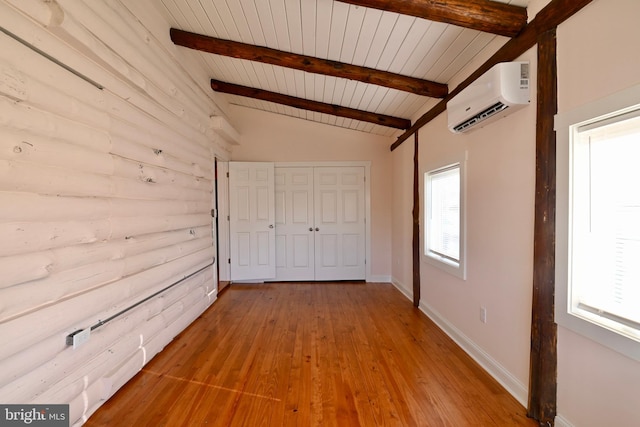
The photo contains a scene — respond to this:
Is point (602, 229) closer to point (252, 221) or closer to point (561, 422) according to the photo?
point (561, 422)

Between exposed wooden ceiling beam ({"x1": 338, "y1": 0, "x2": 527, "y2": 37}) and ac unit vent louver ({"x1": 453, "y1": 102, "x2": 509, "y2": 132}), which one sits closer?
exposed wooden ceiling beam ({"x1": 338, "y1": 0, "x2": 527, "y2": 37})

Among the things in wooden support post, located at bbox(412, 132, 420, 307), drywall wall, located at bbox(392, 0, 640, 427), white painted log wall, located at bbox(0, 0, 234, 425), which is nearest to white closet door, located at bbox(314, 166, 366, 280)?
wooden support post, located at bbox(412, 132, 420, 307)

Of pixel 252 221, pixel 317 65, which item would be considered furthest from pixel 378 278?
pixel 317 65

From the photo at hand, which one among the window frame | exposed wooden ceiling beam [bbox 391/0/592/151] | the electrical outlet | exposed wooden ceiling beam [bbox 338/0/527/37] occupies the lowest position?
the electrical outlet

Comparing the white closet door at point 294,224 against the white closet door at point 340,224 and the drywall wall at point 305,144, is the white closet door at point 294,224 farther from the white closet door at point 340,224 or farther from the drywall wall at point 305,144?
the drywall wall at point 305,144

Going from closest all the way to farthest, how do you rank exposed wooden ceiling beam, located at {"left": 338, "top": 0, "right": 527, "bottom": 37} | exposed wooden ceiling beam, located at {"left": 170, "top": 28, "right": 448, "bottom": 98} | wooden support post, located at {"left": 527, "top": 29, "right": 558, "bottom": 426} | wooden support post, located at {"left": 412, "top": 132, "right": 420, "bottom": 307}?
wooden support post, located at {"left": 527, "top": 29, "right": 558, "bottom": 426}, exposed wooden ceiling beam, located at {"left": 338, "top": 0, "right": 527, "bottom": 37}, exposed wooden ceiling beam, located at {"left": 170, "top": 28, "right": 448, "bottom": 98}, wooden support post, located at {"left": 412, "top": 132, "right": 420, "bottom": 307}

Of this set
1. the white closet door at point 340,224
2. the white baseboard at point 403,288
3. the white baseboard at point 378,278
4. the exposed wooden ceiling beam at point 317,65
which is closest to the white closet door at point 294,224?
the white closet door at point 340,224

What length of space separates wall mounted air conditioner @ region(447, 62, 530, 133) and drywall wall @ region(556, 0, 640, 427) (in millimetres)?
223

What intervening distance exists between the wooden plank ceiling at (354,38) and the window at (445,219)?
91 cm

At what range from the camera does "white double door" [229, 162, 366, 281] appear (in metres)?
4.98

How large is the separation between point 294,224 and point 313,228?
370mm

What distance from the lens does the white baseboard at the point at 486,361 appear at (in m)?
1.85

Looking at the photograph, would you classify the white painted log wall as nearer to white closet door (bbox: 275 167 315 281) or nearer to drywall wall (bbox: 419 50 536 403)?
white closet door (bbox: 275 167 315 281)

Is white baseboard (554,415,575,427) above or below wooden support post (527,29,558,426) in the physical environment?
below
